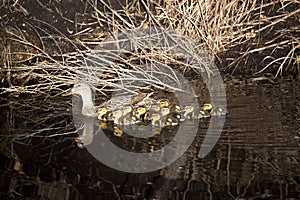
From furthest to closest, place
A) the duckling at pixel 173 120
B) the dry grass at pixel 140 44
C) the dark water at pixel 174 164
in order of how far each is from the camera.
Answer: the dry grass at pixel 140 44 < the duckling at pixel 173 120 < the dark water at pixel 174 164

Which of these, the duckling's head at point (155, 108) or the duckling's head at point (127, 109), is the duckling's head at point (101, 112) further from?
the duckling's head at point (155, 108)

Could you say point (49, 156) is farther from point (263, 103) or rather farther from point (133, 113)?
point (263, 103)

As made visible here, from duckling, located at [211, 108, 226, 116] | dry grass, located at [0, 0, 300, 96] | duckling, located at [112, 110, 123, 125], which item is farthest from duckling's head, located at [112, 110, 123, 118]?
duckling, located at [211, 108, 226, 116]

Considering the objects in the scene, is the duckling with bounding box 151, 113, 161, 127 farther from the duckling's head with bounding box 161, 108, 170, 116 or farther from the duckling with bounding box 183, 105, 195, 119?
the duckling with bounding box 183, 105, 195, 119

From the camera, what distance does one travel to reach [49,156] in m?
5.34

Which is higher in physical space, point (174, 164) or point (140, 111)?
point (140, 111)

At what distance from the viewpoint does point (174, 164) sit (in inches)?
203

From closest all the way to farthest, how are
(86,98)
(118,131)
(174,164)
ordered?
(174,164) → (118,131) → (86,98)

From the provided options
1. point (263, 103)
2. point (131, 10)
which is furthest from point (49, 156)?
point (131, 10)

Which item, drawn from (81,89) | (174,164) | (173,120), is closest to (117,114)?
(173,120)

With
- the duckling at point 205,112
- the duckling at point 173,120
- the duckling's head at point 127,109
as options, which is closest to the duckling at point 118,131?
the duckling's head at point 127,109

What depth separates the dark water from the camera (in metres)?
4.71

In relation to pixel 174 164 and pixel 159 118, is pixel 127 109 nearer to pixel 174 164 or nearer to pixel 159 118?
pixel 159 118

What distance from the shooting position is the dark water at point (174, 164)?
471cm
